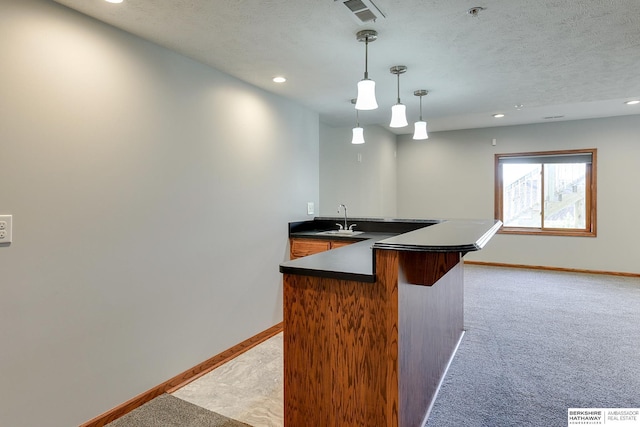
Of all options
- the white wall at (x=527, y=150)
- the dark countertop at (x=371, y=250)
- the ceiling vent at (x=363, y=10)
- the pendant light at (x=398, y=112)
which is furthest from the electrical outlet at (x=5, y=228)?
the white wall at (x=527, y=150)

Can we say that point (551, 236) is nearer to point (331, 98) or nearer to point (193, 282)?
point (331, 98)

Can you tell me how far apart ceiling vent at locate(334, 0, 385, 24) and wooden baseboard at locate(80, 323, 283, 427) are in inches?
97.2

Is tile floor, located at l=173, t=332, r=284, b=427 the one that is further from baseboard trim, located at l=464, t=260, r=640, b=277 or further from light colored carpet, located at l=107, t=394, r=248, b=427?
baseboard trim, located at l=464, t=260, r=640, b=277

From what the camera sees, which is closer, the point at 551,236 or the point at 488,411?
the point at 488,411

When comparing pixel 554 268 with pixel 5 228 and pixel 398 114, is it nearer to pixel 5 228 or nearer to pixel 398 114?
pixel 398 114

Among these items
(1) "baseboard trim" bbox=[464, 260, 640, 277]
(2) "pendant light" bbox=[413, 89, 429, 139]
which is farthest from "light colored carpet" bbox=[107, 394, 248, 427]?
(1) "baseboard trim" bbox=[464, 260, 640, 277]

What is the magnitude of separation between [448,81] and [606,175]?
4.10 meters

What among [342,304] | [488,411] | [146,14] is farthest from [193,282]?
[488,411]

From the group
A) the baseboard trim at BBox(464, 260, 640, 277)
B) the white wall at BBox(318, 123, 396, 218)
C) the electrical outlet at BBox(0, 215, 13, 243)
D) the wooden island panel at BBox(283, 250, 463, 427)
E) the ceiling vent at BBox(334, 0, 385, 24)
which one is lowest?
the baseboard trim at BBox(464, 260, 640, 277)

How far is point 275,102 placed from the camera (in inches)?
134

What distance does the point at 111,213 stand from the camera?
2.07 metres

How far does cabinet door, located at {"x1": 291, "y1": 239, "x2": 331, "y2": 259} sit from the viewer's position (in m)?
3.47

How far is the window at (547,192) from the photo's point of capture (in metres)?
5.69

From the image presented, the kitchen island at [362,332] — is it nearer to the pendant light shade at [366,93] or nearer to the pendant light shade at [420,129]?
the pendant light shade at [366,93]
